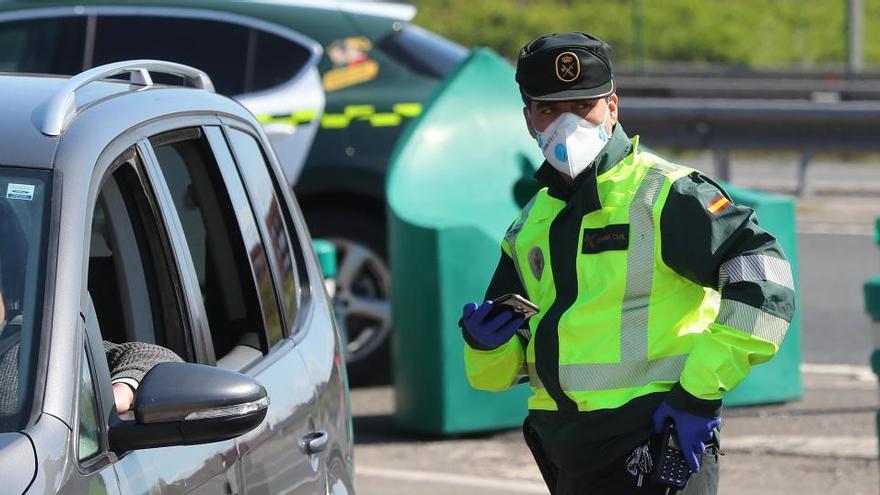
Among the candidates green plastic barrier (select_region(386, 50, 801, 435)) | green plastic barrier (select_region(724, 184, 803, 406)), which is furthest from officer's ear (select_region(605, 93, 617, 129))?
green plastic barrier (select_region(724, 184, 803, 406))

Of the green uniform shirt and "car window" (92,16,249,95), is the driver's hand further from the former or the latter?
"car window" (92,16,249,95)

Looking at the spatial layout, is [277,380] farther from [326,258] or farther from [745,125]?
[745,125]

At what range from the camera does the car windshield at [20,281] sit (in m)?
2.78

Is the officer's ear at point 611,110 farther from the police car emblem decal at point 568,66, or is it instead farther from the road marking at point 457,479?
the road marking at point 457,479

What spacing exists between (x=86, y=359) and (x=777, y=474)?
4302 millimetres

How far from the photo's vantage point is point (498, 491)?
652 cm

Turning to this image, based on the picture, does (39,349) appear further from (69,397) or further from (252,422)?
(252,422)

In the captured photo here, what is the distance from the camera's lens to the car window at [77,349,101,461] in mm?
2775

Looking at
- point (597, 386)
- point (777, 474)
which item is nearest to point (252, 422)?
point (597, 386)

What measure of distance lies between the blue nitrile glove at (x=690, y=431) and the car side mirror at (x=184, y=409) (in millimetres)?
1006

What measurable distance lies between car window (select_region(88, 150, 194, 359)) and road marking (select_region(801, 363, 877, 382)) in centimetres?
561

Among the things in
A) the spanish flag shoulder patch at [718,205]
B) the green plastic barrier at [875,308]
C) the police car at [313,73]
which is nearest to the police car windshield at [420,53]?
the police car at [313,73]

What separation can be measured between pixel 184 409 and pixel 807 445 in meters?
4.77

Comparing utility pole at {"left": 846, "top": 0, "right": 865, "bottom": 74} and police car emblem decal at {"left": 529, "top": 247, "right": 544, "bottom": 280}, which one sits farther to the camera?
utility pole at {"left": 846, "top": 0, "right": 865, "bottom": 74}
